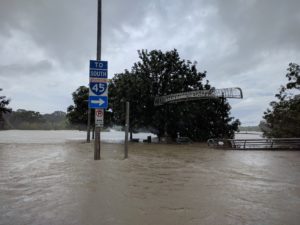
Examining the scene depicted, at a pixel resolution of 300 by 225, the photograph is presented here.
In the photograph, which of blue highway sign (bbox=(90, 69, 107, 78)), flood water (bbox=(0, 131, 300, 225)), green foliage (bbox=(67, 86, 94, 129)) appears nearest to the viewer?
flood water (bbox=(0, 131, 300, 225))

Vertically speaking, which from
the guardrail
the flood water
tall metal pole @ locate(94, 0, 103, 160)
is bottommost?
the flood water

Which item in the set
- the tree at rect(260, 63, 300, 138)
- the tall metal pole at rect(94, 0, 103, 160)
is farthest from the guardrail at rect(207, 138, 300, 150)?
the tall metal pole at rect(94, 0, 103, 160)

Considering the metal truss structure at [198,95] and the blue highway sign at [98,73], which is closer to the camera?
the blue highway sign at [98,73]

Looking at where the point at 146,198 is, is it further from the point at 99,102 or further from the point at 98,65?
the point at 98,65

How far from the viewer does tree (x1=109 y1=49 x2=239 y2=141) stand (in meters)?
24.9

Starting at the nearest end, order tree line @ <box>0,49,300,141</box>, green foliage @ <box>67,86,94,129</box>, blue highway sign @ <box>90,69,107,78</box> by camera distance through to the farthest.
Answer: blue highway sign @ <box>90,69,107,78</box>, tree line @ <box>0,49,300,141</box>, green foliage @ <box>67,86,94,129</box>

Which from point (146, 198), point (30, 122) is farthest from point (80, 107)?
point (30, 122)

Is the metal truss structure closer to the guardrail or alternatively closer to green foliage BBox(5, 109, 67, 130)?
the guardrail

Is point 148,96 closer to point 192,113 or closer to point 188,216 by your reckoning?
point 192,113

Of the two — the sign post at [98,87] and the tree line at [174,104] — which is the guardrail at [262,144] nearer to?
the tree line at [174,104]

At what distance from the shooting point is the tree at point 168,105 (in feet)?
81.7

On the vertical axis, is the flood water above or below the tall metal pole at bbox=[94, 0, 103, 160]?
below

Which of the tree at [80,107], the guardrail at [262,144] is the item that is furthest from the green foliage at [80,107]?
the guardrail at [262,144]

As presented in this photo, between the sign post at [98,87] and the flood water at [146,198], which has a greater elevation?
the sign post at [98,87]
